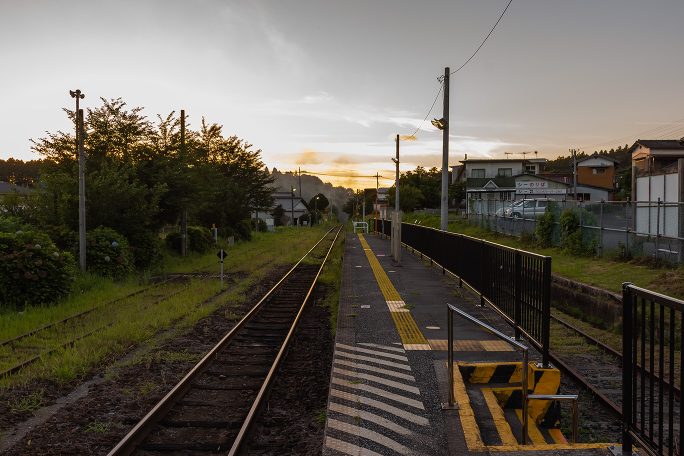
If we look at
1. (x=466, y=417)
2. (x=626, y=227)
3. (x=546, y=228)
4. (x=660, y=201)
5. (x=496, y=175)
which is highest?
(x=496, y=175)

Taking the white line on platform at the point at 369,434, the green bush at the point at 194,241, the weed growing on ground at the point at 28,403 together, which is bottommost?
the weed growing on ground at the point at 28,403

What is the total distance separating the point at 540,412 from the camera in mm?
5910

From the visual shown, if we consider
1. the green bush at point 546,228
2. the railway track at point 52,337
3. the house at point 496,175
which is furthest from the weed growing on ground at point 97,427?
the house at point 496,175

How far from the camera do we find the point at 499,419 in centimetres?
574

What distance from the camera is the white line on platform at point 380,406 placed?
5863mm

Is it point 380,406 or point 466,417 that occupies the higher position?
point 466,417

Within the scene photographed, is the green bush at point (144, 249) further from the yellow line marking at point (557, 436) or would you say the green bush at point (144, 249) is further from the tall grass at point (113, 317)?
the yellow line marking at point (557, 436)

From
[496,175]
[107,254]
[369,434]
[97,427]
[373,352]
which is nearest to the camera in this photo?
[369,434]

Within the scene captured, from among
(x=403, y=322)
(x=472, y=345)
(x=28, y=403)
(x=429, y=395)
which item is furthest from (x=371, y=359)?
(x=28, y=403)

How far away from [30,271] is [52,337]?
388 cm

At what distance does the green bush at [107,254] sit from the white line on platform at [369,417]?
1478 cm

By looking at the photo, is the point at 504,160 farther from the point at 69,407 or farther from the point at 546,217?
the point at 69,407

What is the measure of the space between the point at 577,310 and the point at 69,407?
11651 millimetres

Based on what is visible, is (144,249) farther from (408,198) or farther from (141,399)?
(408,198)
